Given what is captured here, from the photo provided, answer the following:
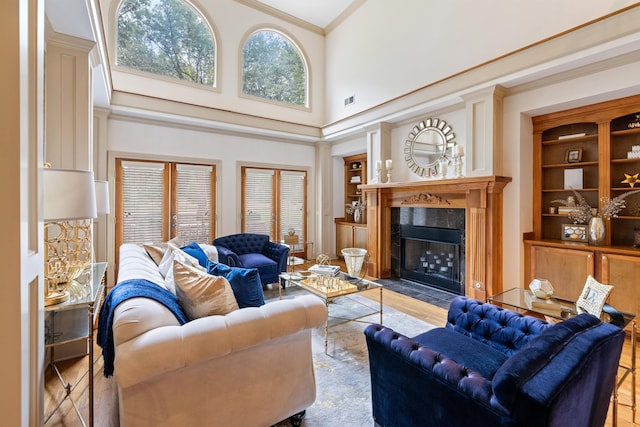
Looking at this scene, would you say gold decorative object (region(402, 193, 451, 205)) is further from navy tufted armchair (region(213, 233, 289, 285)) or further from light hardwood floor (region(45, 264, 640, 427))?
light hardwood floor (region(45, 264, 640, 427))

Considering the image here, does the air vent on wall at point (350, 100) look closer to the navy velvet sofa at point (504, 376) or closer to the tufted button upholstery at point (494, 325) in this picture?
the tufted button upholstery at point (494, 325)

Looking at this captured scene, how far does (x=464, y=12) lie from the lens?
405cm

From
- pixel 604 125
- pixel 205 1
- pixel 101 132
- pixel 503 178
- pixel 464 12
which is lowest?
pixel 503 178

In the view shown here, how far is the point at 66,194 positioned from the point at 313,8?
6.29m

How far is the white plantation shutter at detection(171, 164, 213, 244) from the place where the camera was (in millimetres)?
5309

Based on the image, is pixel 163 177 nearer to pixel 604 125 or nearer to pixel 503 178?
pixel 503 178

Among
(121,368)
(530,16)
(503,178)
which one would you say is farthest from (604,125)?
(121,368)

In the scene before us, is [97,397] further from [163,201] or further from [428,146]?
[428,146]

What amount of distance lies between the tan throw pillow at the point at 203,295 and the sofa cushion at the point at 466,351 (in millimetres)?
1292

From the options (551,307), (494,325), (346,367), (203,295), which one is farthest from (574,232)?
(203,295)

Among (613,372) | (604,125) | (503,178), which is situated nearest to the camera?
(613,372)

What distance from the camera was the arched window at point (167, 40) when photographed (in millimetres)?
4789

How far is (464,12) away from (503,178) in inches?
92.7

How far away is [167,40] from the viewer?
5.14 meters
